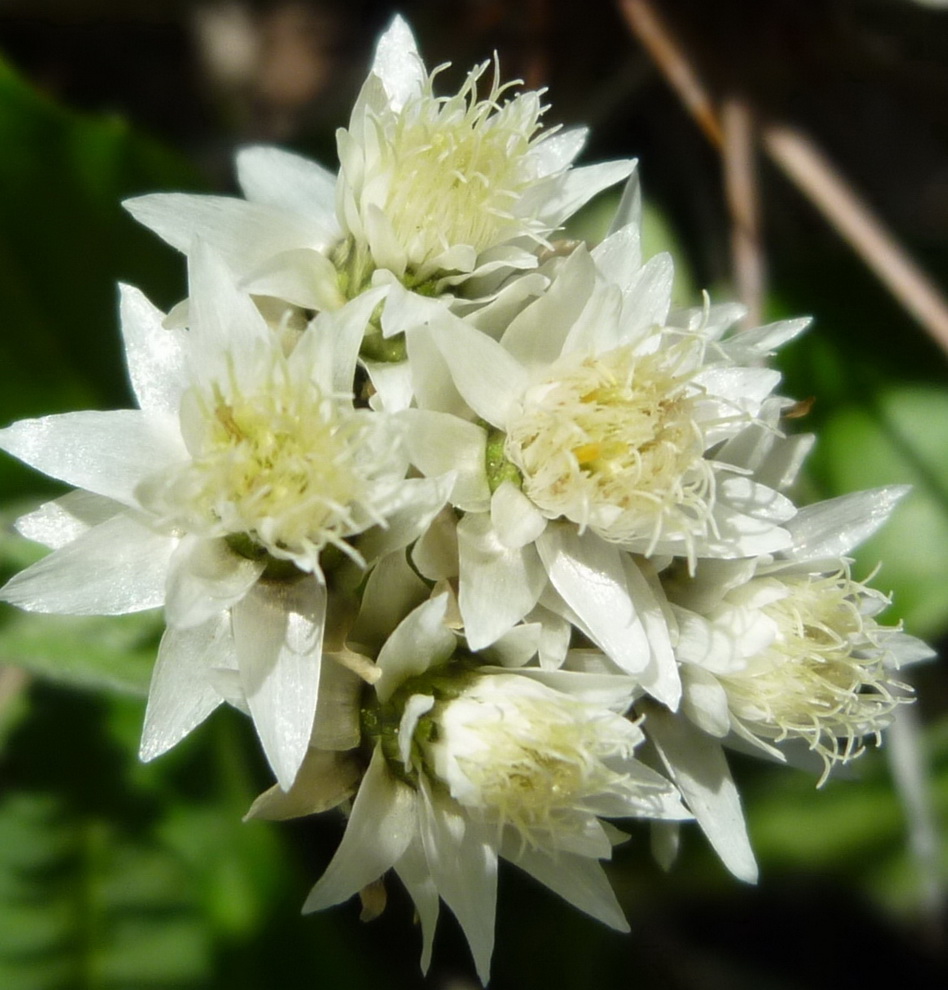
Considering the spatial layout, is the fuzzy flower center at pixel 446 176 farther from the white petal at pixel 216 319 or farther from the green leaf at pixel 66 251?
the green leaf at pixel 66 251

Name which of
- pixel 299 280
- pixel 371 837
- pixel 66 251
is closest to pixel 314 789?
pixel 371 837

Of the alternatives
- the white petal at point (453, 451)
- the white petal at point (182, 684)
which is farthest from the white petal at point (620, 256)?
the white petal at point (182, 684)

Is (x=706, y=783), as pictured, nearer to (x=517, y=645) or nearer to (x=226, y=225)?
(x=517, y=645)

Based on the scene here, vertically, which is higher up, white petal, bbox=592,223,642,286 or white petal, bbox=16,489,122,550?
white petal, bbox=592,223,642,286

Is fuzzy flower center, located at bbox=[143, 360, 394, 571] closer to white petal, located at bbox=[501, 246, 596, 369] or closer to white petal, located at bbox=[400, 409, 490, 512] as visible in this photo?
white petal, located at bbox=[400, 409, 490, 512]

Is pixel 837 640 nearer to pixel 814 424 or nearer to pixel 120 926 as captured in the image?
pixel 814 424

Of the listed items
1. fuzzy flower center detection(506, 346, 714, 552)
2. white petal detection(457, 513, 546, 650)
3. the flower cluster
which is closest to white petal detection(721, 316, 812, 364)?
the flower cluster
